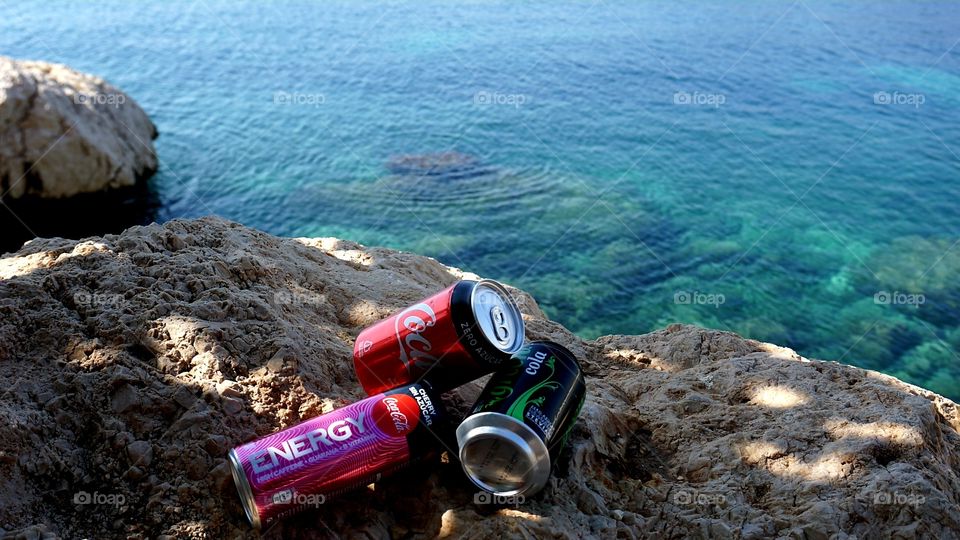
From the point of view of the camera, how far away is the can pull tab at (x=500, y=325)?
4266 millimetres

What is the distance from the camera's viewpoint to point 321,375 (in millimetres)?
4625

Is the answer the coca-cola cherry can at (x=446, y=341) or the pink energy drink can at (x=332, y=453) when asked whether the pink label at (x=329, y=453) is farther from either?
the coca-cola cherry can at (x=446, y=341)

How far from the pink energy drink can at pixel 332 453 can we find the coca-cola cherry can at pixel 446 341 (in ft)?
0.89

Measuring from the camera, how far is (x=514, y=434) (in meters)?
3.75

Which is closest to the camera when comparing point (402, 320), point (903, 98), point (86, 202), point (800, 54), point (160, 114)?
point (402, 320)

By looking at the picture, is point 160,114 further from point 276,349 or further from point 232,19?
point 276,349

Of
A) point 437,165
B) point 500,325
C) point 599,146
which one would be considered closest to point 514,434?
point 500,325

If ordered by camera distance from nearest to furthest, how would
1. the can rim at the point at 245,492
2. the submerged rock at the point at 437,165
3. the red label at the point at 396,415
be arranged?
the can rim at the point at 245,492
the red label at the point at 396,415
the submerged rock at the point at 437,165

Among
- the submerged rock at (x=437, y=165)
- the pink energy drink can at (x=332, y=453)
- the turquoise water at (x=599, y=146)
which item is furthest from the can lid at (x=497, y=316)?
the submerged rock at (x=437, y=165)

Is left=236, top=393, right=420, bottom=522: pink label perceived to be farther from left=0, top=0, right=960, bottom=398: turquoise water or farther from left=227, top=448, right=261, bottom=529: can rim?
left=0, top=0, right=960, bottom=398: turquoise water

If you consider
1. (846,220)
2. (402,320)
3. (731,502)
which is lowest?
(846,220)

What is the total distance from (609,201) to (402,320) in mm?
11892

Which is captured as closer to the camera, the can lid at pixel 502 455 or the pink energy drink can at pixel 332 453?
the pink energy drink can at pixel 332 453

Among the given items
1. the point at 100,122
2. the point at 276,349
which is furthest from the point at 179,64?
the point at 276,349
